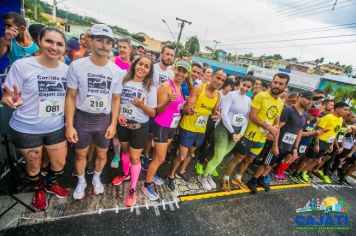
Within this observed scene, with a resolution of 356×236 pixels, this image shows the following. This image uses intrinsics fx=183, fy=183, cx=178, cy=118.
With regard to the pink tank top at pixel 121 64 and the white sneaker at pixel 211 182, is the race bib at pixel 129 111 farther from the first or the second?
the white sneaker at pixel 211 182

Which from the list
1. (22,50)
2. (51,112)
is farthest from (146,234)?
(22,50)

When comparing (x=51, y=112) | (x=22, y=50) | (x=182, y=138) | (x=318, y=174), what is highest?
(x=22, y=50)

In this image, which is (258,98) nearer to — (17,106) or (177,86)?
(177,86)

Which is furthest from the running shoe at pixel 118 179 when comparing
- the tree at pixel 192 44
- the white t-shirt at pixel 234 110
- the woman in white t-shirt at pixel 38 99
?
the tree at pixel 192 44

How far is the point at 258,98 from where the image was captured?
3.42 meters

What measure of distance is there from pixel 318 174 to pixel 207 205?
4791 mm

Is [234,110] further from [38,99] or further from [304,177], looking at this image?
[304,177]

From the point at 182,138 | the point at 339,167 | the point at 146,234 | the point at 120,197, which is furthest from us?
the point at 339,167

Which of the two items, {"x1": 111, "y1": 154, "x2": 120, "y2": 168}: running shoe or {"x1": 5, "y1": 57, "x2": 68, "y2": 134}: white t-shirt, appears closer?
{"x1": 5, "y1": 57, "x2": 68, "y2": 134}: white t-shirt

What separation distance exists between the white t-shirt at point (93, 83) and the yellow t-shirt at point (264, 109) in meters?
2.50

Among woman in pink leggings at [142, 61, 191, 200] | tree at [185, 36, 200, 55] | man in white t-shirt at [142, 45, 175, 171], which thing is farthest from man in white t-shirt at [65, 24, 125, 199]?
tree at [185, 36, 200, 55]

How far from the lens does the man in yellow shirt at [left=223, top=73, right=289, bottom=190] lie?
133 inches

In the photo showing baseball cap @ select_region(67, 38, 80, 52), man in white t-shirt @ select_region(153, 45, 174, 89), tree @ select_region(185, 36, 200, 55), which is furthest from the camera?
tree @ select_region(185, 36, 200, 55)

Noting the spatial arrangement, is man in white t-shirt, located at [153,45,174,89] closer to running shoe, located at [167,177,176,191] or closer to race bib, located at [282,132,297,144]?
running shoe, located at [167,177,176,191]
